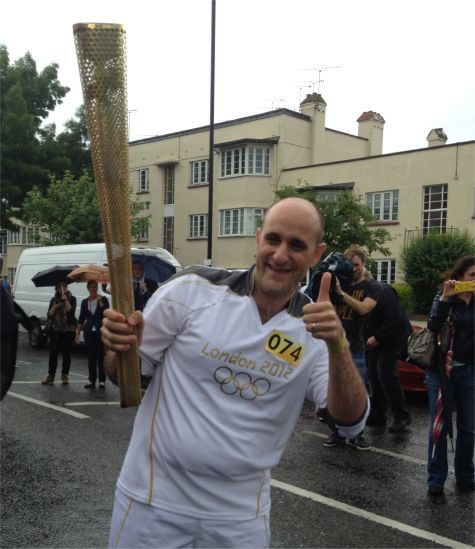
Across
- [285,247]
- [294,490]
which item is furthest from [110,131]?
[294,490]

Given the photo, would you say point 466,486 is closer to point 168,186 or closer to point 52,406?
point 52,406

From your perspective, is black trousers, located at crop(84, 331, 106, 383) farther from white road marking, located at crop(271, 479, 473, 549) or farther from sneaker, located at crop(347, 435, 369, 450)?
white road marking, located at crop(271, 479, 473, 549)

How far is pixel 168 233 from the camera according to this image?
34719 mm

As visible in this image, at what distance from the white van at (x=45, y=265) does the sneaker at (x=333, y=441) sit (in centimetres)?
832

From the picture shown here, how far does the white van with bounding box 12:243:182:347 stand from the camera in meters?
14.5

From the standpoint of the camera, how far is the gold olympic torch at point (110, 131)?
5.49 feet

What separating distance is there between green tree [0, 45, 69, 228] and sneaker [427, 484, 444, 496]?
23845 mm

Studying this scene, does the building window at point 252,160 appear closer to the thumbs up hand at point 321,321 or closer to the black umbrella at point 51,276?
the black umbrella at point 51,276

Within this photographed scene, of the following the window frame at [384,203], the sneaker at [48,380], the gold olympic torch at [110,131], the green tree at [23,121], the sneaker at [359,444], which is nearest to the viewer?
the gold olympic torch at [110,131]

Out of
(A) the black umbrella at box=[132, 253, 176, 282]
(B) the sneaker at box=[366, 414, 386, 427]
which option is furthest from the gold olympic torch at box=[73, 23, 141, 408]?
(A) the black umbrella at box=[132, 253, 176, 282]

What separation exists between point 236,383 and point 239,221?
93.8ft

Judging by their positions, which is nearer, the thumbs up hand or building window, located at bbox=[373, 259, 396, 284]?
the thumbs up hand

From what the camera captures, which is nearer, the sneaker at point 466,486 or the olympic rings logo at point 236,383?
the olympic rings logo at point 236,383

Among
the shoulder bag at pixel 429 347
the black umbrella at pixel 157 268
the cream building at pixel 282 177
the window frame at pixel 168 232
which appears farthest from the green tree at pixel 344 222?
the shoulder bag at pixel 429 347
